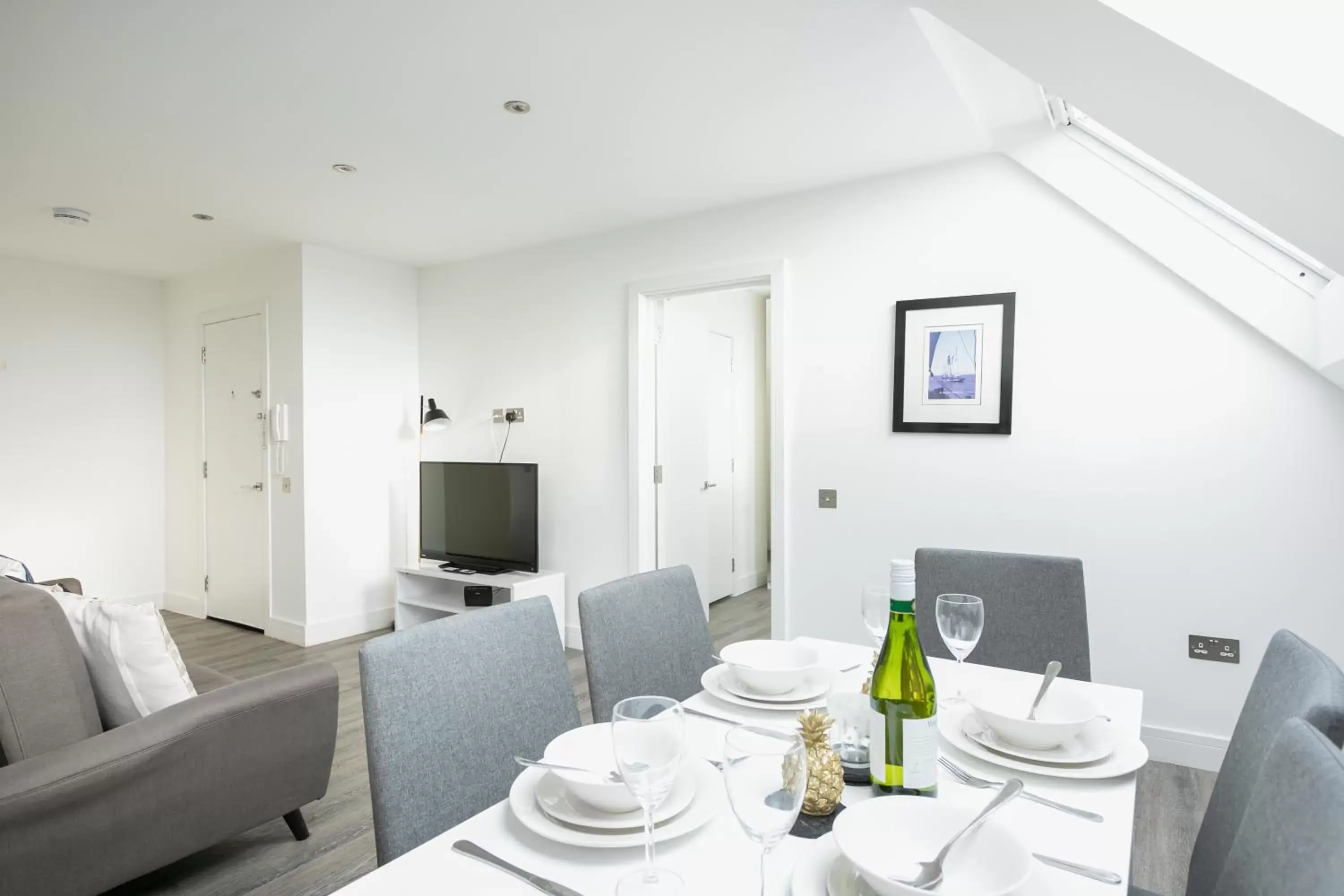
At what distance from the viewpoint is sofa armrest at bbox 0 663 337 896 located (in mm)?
1598

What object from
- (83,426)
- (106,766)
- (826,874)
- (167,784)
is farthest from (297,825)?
(83,426)

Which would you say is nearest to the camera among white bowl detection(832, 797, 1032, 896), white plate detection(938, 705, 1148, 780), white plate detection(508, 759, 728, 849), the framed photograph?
white bowl detection(832, 797, 1032, 896)

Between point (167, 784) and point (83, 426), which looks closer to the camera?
point (167, 784)

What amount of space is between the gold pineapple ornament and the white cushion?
1828 mm

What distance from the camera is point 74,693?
5.85ft

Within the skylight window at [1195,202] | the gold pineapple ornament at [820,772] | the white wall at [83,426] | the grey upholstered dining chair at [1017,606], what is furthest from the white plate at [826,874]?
the white wall at [83,426]

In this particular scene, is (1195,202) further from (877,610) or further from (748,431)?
(748,431)

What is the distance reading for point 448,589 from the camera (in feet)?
15.5

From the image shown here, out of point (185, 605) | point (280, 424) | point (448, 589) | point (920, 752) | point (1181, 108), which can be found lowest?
point (185, 605)

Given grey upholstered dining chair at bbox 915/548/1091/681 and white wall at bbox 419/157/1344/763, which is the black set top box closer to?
white wall at bbox 419/157/1344/763

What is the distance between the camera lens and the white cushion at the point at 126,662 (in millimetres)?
1929

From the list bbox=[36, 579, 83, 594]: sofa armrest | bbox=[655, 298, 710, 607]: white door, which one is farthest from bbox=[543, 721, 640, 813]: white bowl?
Result: bbox=[36, 579, 83, 594]: sofa armrest

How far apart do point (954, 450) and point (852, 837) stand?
2.56 metres

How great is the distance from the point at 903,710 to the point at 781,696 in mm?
461
